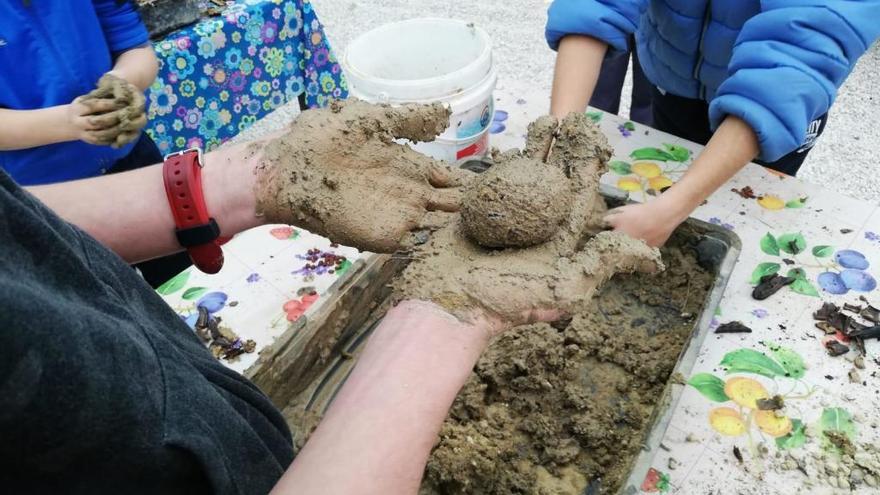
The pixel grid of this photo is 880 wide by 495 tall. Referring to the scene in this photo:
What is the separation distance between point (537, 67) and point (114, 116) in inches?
101

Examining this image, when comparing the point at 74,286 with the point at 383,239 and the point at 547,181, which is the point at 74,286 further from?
the point at 547,181

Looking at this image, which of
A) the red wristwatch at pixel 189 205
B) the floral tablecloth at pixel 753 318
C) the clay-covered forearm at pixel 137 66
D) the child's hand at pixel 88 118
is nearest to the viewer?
the red wristwatch at pixel 189 205

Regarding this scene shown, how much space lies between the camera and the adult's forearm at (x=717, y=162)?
1247mm

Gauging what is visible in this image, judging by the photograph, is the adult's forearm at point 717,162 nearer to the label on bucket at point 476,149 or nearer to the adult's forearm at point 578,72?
the adult's forearm at point 578,72

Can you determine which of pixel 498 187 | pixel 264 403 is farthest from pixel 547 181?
pixel 264 403

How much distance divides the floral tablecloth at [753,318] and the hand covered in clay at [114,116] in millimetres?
387

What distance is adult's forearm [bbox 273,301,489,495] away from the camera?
0.64 meters

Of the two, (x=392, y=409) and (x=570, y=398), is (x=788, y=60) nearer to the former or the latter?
(x=570, y=398)

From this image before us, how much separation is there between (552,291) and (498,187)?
0.21 m

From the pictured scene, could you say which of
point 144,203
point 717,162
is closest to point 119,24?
point 144,203

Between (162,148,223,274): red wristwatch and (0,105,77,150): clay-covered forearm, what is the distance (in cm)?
56

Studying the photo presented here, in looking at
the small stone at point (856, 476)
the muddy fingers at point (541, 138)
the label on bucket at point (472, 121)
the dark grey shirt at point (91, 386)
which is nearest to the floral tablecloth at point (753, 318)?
the small stone at point (856, 476)

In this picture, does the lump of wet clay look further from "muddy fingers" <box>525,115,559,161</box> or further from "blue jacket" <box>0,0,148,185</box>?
"blue jacket" <box>0,0,148,185</box>

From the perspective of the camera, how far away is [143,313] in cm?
67
